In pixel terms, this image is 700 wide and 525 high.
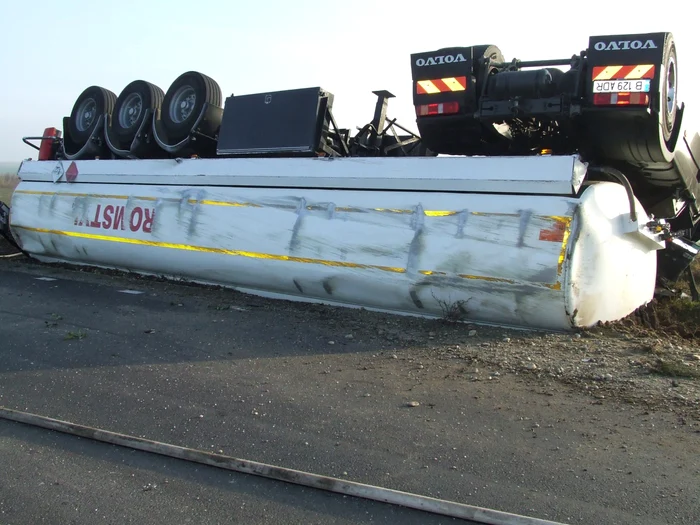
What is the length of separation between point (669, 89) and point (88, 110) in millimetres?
7171

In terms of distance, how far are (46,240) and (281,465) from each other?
20.6 feet

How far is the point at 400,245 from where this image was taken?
197 inches

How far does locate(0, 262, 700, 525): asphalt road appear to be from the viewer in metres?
2.39

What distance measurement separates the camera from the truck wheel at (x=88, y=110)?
330 inches

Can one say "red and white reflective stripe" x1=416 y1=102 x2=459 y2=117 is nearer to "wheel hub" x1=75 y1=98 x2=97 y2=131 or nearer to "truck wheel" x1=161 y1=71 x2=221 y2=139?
"truck wheel" x1=161 y1=71 x2=221 y2=139

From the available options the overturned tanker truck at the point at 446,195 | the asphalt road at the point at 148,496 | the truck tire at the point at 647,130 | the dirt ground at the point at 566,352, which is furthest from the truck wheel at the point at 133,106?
the asphalt road at the point at 148,496

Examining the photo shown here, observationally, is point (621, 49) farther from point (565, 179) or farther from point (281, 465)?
point (281, 465)

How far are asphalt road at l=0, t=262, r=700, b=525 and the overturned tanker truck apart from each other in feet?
2.95

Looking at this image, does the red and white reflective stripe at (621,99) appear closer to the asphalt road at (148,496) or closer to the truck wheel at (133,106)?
the asphalt road at (148,496)

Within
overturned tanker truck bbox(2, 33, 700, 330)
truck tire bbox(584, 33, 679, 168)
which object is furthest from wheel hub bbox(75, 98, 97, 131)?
truck tire bbox(584, 33, 679, 168)

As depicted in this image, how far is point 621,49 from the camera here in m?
4.55

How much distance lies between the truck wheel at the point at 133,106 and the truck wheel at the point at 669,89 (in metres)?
5.65

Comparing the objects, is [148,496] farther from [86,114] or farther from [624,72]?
[86,114]

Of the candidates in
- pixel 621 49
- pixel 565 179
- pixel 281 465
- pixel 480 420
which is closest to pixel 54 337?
pixel 281 465
